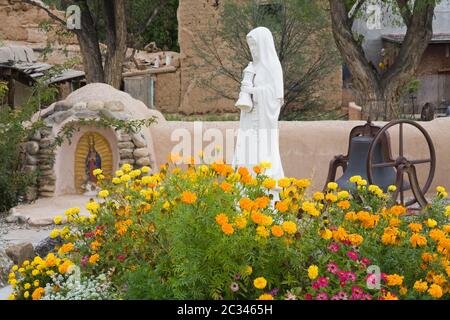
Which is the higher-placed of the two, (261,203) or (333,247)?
(261,203)

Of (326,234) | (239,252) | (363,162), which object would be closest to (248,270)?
(239,252)

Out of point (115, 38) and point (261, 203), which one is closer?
point (261, 203)

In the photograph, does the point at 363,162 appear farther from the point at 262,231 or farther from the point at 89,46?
the point at 89,46

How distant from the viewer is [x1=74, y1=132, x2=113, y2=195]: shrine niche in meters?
10.2

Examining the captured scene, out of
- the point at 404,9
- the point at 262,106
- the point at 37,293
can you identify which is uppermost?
the point at 404,9

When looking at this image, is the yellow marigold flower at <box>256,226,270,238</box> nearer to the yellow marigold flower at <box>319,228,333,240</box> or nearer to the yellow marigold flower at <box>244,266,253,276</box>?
the yellow marigold flower at <box>244,266,253,276</box>

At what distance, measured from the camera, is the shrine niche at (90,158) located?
10.2 m

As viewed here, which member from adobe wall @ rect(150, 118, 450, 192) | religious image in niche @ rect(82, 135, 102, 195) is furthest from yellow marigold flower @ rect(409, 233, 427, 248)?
religious image in niche @ rect(82, 135, 102, 195)

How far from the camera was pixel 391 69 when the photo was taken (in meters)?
13.0

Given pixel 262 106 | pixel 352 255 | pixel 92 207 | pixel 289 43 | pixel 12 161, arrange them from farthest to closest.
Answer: pixel 289 43 < pixel 12 161 < pixel 262 106 < pixel 92 207 < pixel 352 255

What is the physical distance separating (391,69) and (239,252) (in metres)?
10.4

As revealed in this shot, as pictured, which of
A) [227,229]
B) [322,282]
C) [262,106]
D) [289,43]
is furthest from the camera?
[289,43]
